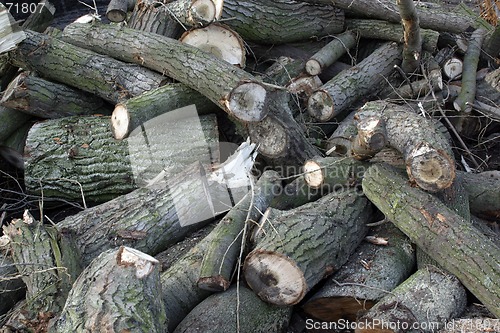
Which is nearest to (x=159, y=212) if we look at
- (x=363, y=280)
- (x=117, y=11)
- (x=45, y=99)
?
(x=363, y=280)

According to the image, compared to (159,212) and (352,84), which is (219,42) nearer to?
(352,84)

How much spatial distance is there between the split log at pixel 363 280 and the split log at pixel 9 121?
117 inches

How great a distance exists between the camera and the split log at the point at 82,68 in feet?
14.9

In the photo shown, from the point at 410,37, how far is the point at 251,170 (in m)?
2.02

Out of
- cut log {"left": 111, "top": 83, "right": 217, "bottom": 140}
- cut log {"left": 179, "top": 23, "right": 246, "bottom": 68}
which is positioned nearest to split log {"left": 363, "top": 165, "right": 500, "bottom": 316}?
cut log {"left": 111, "top": 83, "right": 217, "bottom": 140}

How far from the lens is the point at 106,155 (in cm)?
416

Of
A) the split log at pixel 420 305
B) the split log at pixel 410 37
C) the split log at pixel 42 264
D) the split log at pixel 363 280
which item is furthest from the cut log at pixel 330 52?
the split log at pixel 42 264

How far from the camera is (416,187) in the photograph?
322cm

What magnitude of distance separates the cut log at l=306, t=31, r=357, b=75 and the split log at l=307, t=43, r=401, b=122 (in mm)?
217

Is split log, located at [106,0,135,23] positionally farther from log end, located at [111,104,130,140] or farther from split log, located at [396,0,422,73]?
split log, located at [396,0,422,73]

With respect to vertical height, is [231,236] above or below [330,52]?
below

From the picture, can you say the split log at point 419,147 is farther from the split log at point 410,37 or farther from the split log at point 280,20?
A: the split log at point 280,20

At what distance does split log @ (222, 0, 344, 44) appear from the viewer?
16.1 ft

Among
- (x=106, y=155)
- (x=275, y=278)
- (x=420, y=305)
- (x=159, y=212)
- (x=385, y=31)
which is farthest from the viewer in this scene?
(x=385, y=31)
